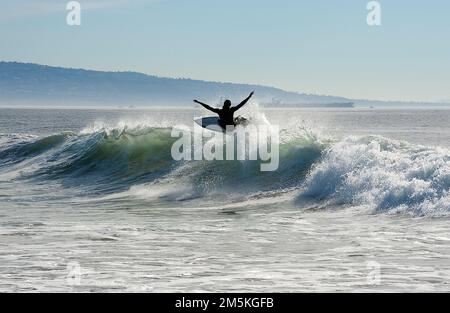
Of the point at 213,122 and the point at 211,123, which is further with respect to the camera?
the point at 211,123

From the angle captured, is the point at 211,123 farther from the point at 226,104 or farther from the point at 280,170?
the point at 280,170

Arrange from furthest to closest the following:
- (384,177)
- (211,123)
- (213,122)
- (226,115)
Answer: (211,123)
(213,122)
(226,115)
(384,177)

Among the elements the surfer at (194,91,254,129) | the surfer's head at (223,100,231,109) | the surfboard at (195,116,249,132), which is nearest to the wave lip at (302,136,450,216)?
the surfer's head at (223,100,231,109)

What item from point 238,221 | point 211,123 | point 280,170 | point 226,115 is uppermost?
point 226,115

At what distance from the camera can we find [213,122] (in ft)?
90.1

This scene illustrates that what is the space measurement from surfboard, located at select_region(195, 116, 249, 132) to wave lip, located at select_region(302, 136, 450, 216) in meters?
4.35

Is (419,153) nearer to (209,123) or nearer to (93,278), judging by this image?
(209,123)

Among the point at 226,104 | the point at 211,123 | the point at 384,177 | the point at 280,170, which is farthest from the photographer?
the point at 211,123

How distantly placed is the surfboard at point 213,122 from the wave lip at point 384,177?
14.3 ft

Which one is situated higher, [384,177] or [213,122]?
[213,122]

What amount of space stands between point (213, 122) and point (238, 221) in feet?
36.1

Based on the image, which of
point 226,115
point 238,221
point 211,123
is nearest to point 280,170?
point 226,115

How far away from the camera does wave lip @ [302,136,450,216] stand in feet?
56.2
